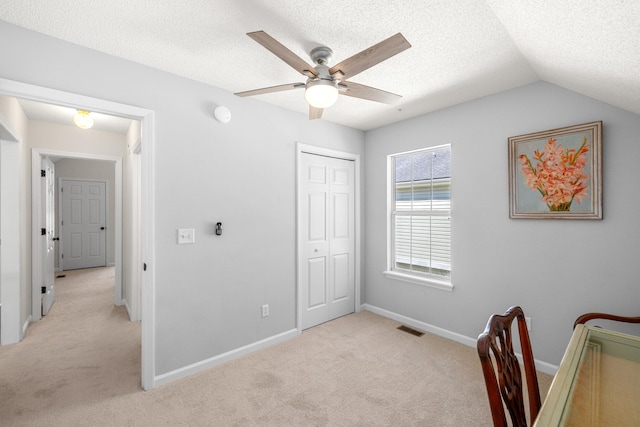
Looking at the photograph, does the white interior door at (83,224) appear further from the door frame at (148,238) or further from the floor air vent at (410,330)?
the floor air vent at (410,330)

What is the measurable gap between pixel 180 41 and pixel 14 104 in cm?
226

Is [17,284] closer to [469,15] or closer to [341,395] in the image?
[341,395]

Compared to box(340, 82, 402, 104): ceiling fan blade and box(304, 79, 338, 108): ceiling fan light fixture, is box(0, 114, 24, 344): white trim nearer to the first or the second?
box(304, 79, 338, 108): ceiling fan light fixture

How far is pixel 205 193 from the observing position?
2.56 meters

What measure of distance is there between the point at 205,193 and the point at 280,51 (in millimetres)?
1464

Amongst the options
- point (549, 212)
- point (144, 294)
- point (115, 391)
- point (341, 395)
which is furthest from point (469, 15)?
point (115, 391)

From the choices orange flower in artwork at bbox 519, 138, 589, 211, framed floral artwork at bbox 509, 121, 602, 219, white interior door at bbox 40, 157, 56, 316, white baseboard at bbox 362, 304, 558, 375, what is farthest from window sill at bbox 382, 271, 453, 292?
white interior door at bbox 40, 157, 56, 316

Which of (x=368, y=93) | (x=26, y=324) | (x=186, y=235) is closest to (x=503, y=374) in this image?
(x=368, y=93)

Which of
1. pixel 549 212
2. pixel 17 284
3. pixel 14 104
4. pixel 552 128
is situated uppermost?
pixel 14 104

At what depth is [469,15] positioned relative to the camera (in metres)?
1.63

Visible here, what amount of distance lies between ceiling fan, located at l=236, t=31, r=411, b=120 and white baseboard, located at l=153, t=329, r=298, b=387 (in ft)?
7.29

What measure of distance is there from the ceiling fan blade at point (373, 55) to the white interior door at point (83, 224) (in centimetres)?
719

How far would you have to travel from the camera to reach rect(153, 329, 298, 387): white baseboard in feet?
7.63

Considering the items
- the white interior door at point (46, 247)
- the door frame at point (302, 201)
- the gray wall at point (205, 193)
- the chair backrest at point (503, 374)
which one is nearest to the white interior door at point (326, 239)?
the door frame at point (302, 201)
